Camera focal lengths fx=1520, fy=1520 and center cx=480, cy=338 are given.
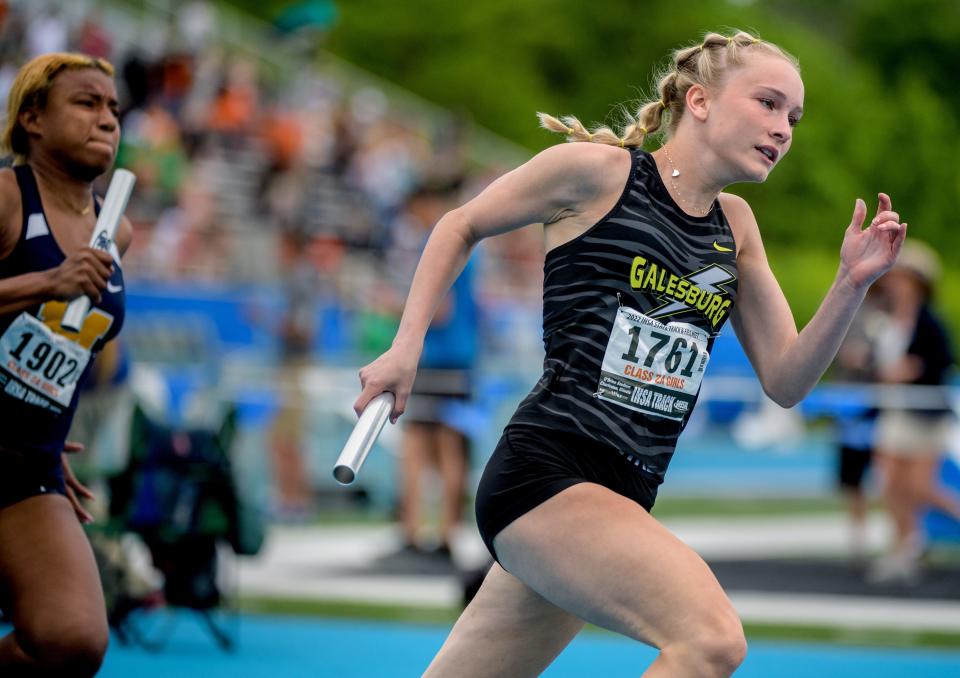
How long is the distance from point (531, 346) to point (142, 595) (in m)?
13.6

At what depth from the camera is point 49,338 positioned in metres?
4.61

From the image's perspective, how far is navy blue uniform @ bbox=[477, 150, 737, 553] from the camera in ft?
12.6

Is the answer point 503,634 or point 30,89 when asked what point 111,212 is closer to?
point 30,89

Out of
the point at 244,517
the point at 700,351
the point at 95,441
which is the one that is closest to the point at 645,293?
the point at 700,351

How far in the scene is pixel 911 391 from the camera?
10562 millimetres

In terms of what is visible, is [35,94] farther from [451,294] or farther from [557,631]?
[451,294]

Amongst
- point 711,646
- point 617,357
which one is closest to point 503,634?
point 711,646

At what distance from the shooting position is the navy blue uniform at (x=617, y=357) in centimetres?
385

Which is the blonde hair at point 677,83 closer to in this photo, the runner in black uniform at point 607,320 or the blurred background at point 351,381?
the runner in black uniform at point 607,320

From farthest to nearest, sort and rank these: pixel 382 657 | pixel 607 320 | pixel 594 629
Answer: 1. pixel 594 629
2. pixel 382 657
3. pixel 607 320

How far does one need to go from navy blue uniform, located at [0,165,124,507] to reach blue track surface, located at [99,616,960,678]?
2610 millimetres

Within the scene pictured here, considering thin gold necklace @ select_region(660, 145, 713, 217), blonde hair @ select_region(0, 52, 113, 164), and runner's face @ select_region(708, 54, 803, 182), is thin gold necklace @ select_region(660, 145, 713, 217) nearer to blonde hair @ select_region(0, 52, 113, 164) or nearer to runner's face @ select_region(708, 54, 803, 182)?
runner's face @ select_region(708, 54, 803, 182)

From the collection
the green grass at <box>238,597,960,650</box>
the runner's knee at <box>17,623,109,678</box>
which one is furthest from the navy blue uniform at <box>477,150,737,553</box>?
the green grass at <box>238,597,960,650</box>

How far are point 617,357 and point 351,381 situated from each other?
9.80 m
